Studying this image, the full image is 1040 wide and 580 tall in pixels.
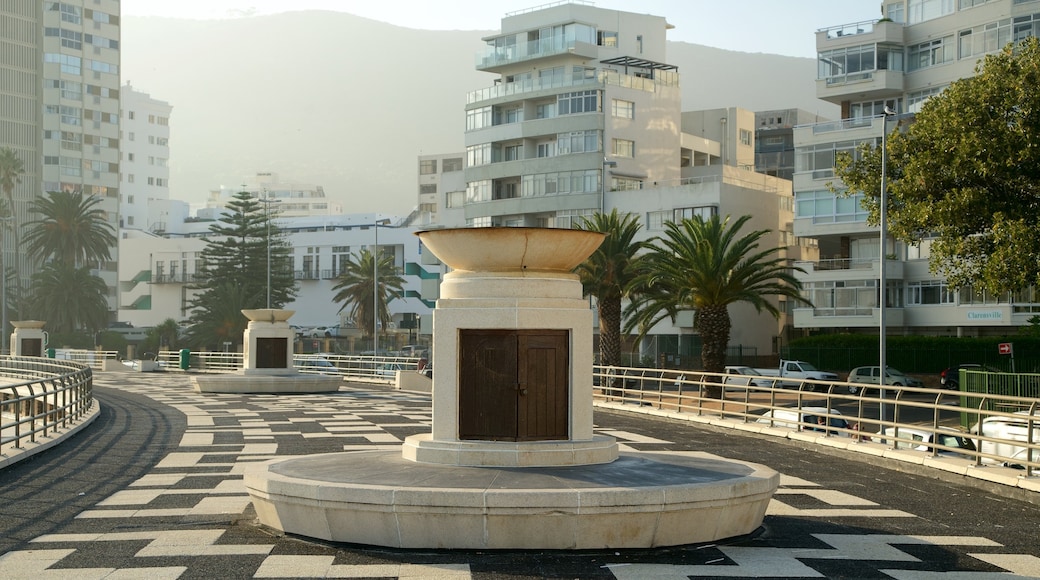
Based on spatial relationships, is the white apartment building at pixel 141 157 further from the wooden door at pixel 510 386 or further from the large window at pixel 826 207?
the wooden door at pixel 510 386

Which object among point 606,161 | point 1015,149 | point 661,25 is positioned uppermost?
point 661,25

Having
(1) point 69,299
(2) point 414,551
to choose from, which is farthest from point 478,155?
(2) point 414,551

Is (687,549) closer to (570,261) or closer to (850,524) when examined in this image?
(850,524)

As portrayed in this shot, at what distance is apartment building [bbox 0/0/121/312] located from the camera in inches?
4823

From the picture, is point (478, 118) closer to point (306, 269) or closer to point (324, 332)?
point (324, 332)

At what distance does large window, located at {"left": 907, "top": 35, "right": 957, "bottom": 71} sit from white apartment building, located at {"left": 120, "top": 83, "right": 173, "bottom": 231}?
122 metres

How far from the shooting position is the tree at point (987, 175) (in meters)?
28.0

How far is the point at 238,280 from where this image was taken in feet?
308

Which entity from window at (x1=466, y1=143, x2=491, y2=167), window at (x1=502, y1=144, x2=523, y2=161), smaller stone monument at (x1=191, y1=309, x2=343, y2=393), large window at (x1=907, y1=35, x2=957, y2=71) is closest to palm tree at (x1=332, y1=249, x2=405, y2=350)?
window at (x1=466, y1=143, x2=491, y2=167)

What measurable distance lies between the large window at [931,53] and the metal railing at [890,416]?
741 inches

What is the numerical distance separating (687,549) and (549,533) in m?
1.33

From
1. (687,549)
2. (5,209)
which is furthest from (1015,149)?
(5,209)

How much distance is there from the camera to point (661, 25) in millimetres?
81688

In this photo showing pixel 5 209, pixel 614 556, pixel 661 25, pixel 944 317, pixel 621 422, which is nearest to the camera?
pixel 614 556
